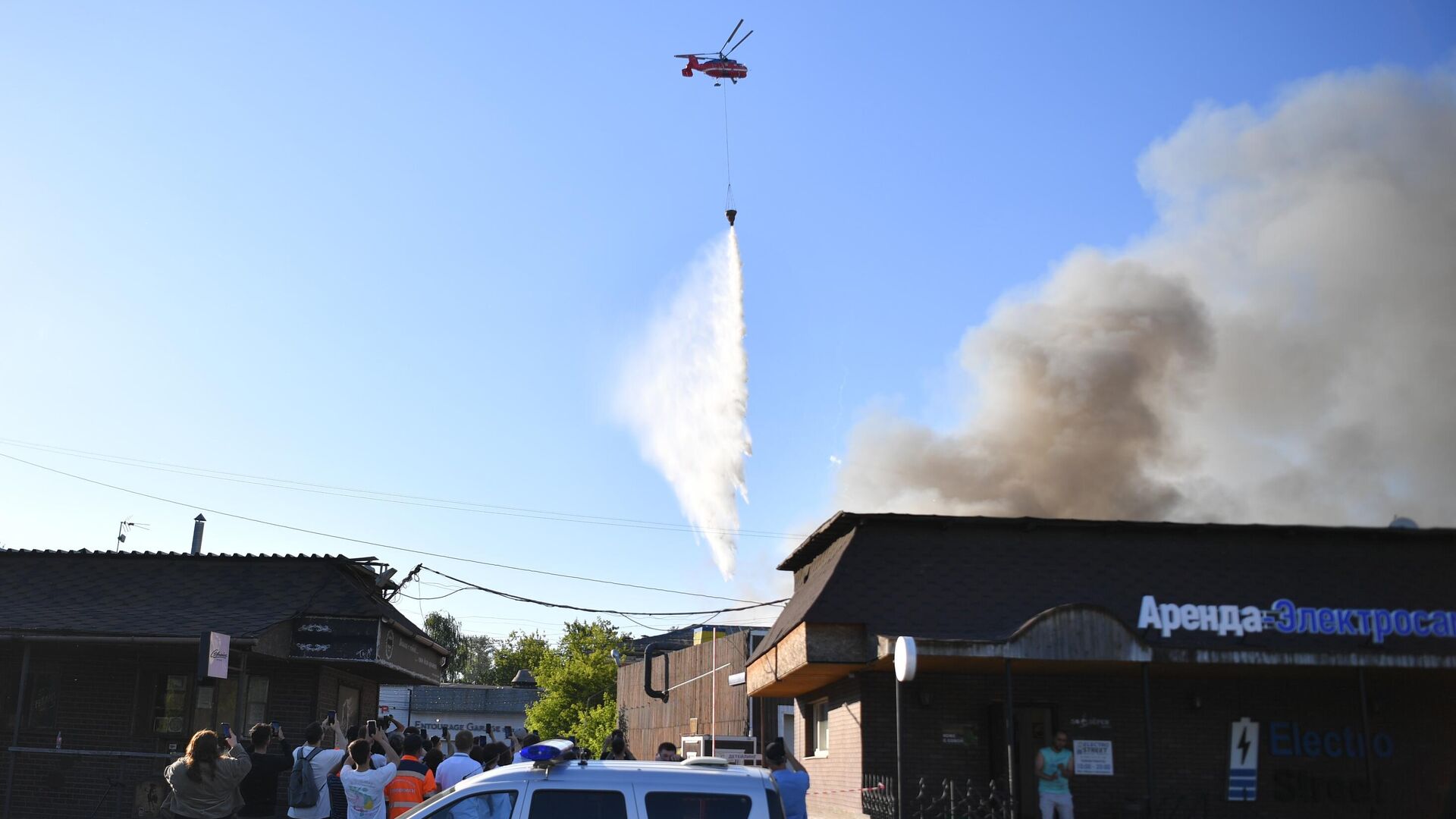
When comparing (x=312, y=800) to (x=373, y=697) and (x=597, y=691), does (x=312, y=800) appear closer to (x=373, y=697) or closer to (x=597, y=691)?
(x=373, y=697)

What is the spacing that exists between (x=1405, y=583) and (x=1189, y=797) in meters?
4.94

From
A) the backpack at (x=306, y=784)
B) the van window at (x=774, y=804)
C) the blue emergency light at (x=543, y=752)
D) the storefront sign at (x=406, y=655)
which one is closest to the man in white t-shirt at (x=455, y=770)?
the backpack at (x=306, y=784)

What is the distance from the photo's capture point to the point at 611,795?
7711 mm

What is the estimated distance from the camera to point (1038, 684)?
736 inches

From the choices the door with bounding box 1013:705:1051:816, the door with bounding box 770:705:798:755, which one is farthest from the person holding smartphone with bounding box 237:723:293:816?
the door with bounding box 770:705:798:755

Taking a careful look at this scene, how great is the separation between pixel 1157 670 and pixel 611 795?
1287 cm

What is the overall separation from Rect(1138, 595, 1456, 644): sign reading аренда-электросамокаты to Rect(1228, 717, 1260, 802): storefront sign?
6.14ft

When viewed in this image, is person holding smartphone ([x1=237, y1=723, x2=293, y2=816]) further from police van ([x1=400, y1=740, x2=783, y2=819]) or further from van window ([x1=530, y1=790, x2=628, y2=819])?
van window ([x1=530, y1=790, x2=628, y2=819])

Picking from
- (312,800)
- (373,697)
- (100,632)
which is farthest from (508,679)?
(312,800)

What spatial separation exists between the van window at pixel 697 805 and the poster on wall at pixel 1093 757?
12.3m

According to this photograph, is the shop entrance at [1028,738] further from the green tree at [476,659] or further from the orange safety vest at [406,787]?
the green tree at [476,659]

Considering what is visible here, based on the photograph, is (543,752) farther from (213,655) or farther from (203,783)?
(213,655)

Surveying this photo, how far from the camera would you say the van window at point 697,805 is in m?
7.62

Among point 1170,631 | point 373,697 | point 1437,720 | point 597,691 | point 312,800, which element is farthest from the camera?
point 597,691
